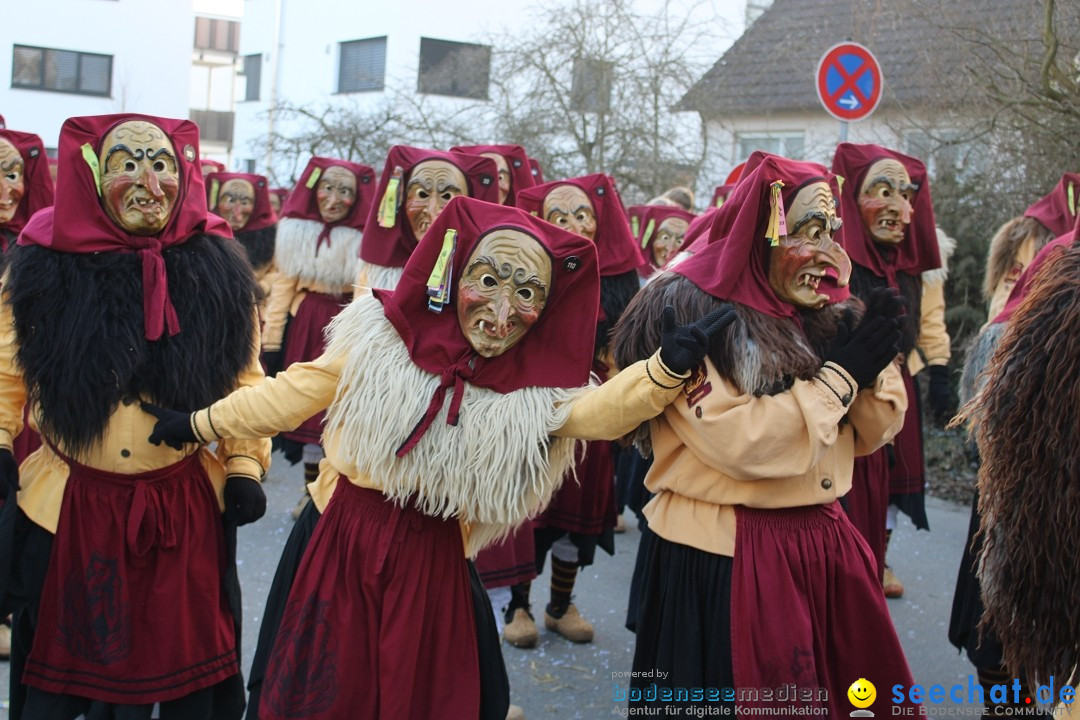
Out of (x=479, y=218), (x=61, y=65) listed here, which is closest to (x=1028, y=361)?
(x=479, y=218)

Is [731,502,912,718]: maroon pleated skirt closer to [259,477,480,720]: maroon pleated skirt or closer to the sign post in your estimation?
[259,477,480,720]: maroon pleated skirt

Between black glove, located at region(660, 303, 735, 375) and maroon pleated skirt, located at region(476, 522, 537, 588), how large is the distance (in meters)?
1.62

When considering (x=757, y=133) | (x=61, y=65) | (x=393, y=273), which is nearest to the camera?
(x=393, y=273)

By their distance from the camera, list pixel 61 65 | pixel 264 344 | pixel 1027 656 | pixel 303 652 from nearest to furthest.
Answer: pixel 1027 656 < pixel 303 652 < pixel 264 344 < pixel 61 65

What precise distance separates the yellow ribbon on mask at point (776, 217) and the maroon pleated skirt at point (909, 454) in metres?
2.55

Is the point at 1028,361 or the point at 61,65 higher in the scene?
the point at 61,65

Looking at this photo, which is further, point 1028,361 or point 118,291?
point 118,291

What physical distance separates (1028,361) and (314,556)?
6.54 feet

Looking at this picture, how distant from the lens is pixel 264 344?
23.7ft

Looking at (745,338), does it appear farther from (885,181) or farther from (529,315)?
(885,181)

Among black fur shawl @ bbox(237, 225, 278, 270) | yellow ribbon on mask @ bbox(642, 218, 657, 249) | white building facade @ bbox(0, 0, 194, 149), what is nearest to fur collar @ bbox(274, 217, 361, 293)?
black fur shawl @ bbox(237, 225, 278, 270)

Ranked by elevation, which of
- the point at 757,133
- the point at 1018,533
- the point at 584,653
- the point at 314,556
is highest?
the point at 757,133

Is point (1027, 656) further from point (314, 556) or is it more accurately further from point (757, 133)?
point (757, 133)

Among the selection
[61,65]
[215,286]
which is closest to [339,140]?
[215,286]
